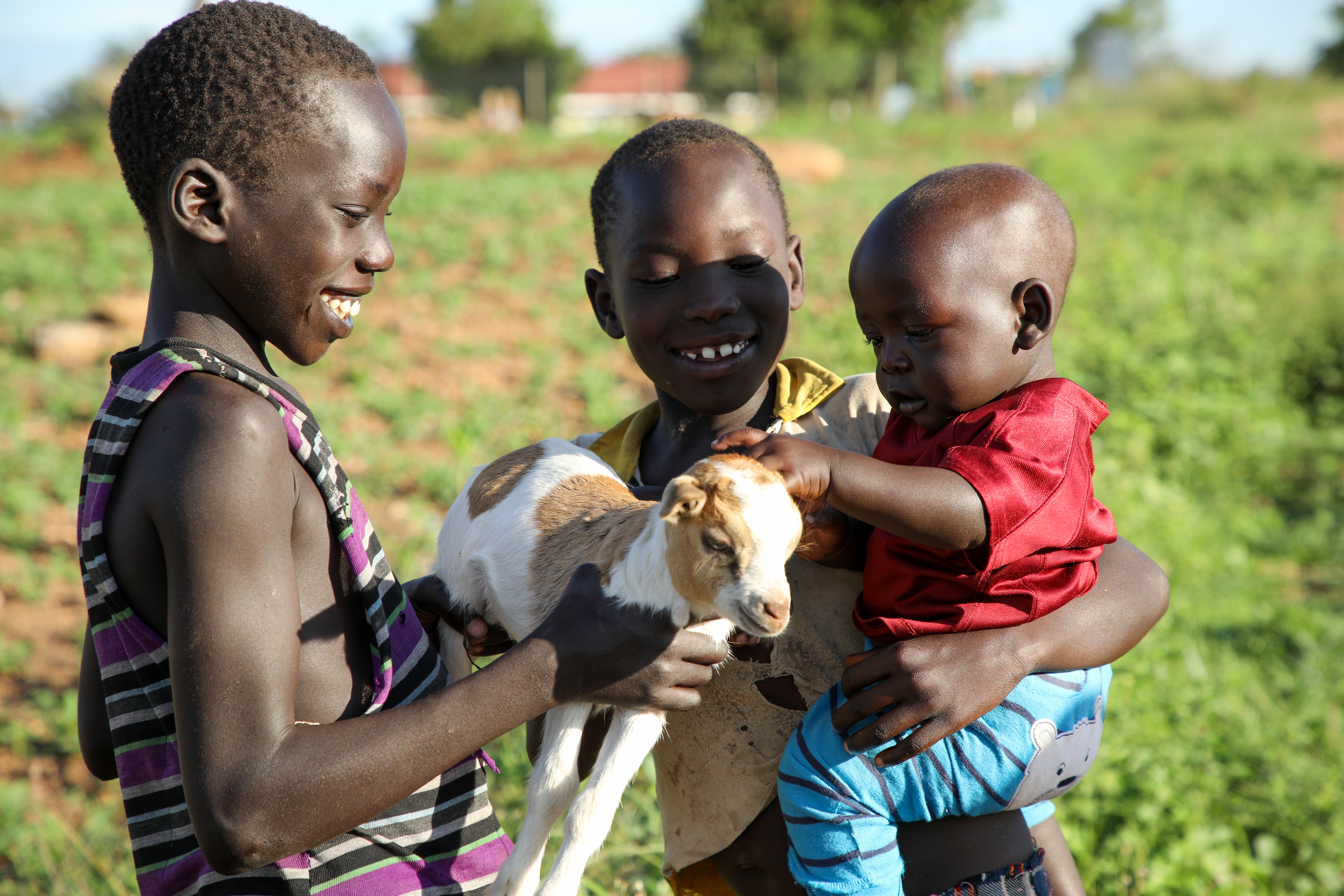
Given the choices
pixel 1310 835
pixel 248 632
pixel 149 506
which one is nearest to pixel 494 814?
pixel 248 632

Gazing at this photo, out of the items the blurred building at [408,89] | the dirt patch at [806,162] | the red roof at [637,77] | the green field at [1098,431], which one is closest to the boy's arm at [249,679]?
the green field at [1098,431]

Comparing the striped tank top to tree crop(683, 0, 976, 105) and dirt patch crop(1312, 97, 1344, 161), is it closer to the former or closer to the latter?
dirt patch crop(1312, 97, 1344, 161)

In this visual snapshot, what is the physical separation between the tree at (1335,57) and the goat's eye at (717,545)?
38010mm

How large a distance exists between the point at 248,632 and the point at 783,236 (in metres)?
1.47

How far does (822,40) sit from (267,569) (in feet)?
125

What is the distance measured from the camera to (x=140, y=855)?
1.60 meters

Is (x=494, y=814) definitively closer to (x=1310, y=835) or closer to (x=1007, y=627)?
(x=1007, y=627)

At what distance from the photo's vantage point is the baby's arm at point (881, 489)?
5.41 feet

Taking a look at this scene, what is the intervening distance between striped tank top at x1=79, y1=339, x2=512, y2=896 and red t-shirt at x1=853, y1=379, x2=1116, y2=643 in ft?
2.83

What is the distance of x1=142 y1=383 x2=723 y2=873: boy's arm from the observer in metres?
1.37

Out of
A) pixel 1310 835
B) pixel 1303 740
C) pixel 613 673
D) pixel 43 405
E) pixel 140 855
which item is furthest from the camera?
pixel 43 405

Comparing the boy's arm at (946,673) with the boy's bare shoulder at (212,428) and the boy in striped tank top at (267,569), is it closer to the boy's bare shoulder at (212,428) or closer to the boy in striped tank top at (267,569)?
the boy in striped tank top at (267,569)

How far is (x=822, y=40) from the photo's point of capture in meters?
36.1

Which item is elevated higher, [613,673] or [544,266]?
[613,673]
